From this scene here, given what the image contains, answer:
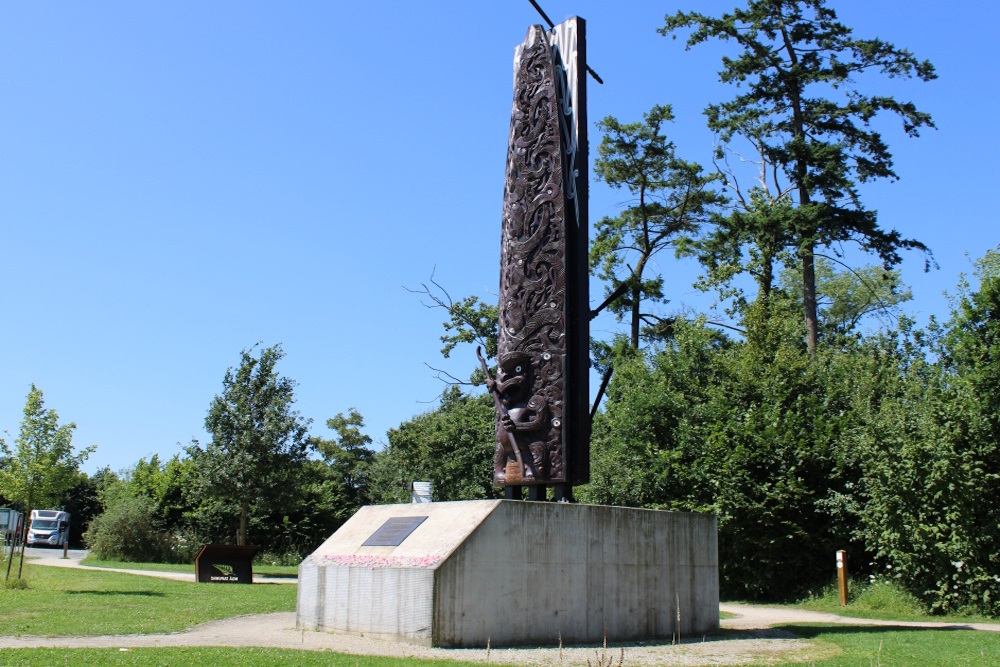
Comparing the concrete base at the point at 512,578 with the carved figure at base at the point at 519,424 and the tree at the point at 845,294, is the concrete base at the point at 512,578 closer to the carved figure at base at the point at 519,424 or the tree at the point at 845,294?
the carved figure at base at the point at 519,424

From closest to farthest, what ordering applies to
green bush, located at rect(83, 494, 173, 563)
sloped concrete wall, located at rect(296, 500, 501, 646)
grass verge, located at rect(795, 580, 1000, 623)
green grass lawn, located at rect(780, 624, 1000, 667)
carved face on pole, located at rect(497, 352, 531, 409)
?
green grass lawn, located at rect(780, 624, 1000, 667) → sloped concrete wall, located at rect(296, 500, 501, 646) → carved face on pole, located at rect(497, 352, 531, 409) → grass verge, located at rect(795, 580, 1000, 623) → green bush, located at rect(83, 494, 173, 563)

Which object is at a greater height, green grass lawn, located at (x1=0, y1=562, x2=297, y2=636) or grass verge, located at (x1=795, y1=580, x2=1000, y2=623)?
green grass lawn, located at (x1=0, y1=562, x2=297, y2=636)

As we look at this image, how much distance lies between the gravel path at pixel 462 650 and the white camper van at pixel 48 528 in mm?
33571

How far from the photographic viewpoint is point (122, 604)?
13.4 m

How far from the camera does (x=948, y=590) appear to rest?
1589 cm

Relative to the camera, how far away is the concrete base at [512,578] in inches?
396

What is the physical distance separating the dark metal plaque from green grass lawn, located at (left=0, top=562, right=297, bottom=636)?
96.8 inches

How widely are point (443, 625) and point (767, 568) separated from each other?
39.2 ft

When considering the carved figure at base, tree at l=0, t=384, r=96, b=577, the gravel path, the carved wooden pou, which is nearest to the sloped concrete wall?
the gravel path

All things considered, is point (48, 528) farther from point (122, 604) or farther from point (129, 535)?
point (122, 604)

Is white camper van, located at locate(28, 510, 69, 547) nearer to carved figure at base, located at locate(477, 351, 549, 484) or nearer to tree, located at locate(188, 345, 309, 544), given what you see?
tree, located at locate(188, 345, 309, 544)

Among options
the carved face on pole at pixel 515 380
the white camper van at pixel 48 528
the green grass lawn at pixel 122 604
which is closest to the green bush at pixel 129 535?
the green grass lawn at pixel 122 604

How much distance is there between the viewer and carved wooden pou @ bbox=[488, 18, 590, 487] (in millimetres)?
12281

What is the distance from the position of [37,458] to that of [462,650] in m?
11.1
